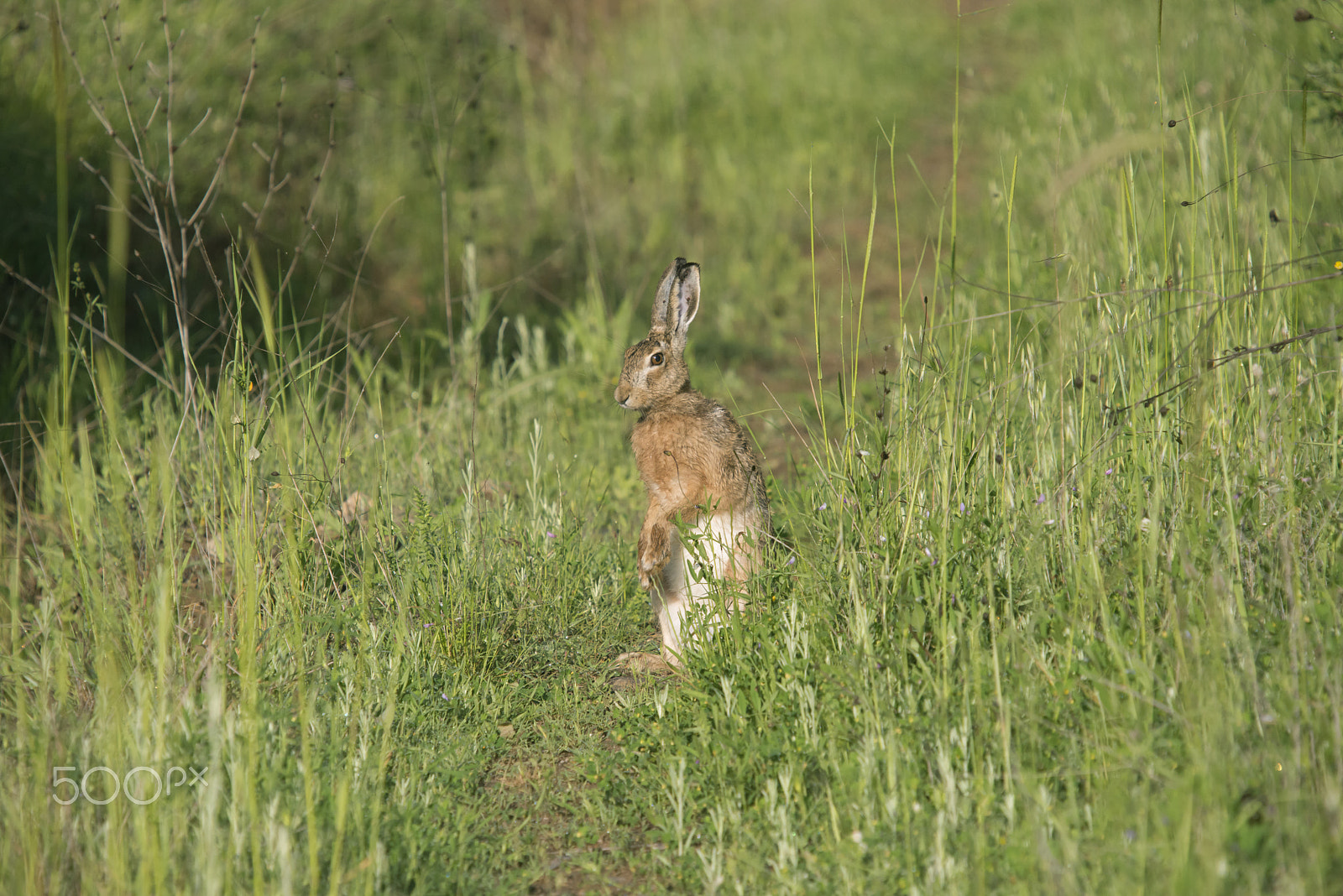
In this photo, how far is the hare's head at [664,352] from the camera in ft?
13.6

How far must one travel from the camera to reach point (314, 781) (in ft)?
9.25

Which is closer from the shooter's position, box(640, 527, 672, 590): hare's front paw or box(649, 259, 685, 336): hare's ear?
box(640, 527, 672, 590): hare's front paw

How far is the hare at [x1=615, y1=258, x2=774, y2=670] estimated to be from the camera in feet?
12.2

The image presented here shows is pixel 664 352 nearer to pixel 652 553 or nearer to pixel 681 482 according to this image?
pixel 681 482

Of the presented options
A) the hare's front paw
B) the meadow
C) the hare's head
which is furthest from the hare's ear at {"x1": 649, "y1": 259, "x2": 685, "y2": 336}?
the hare's front paw

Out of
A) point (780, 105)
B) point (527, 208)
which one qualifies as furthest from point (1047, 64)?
point (527, 208)

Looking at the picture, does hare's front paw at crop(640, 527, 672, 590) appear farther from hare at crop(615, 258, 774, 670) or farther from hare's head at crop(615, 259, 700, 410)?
hare's head at crop(615, 259, 700, 410)

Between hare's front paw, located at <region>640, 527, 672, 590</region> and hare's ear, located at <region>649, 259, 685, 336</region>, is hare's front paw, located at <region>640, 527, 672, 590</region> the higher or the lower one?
the lower one

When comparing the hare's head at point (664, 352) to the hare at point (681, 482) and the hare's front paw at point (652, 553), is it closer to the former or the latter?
the hare at point (681, 482)

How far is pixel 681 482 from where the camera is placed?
3.89m

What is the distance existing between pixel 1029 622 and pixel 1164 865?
81cm

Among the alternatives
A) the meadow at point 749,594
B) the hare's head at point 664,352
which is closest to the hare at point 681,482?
the hare's head at point 664,352

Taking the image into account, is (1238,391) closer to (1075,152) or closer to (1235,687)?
(1235,687)

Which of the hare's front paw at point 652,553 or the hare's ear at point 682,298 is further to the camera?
the hare's ear at point 682,298
